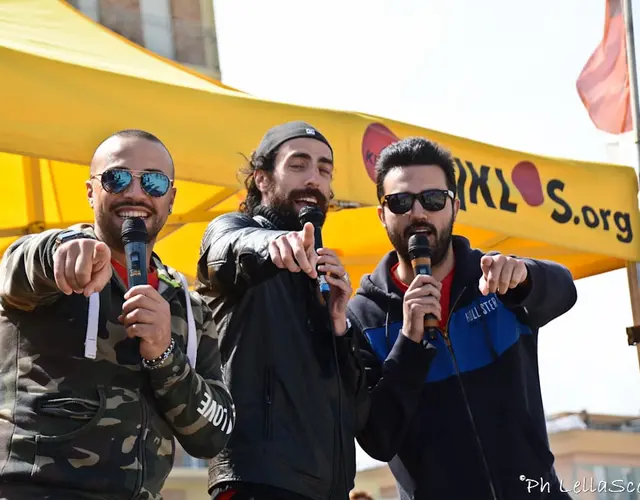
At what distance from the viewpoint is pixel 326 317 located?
10.6 ft

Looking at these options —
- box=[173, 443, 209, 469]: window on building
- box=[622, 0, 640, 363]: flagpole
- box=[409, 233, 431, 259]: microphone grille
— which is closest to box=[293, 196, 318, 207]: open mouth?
box=[409, 233, 431, 259]: microphone grille

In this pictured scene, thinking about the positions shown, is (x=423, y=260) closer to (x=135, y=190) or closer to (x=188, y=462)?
(x=135, y=190)

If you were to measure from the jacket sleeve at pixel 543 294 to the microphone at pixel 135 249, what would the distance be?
54.0 inches

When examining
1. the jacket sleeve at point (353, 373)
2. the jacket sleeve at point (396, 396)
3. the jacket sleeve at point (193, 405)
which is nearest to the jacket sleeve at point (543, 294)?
the jacket sleeve at point (396, 396)

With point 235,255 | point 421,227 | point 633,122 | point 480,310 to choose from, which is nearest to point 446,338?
point 480,310

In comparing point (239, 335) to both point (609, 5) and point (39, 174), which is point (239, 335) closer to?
point (39, 174)

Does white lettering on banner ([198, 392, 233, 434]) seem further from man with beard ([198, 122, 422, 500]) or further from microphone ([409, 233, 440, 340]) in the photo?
microphone ([409, 233, 440, 340])

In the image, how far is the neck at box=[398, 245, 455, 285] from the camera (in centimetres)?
379

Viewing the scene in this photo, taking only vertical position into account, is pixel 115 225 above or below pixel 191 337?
above

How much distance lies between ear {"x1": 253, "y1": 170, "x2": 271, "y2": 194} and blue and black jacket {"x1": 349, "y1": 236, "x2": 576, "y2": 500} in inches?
22.9

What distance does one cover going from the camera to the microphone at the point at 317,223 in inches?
119

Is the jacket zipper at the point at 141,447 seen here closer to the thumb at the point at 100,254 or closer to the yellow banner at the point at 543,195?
the thumb at the point at 100,254

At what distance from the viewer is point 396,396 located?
3455 millimetres

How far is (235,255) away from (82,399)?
0.63 metres
